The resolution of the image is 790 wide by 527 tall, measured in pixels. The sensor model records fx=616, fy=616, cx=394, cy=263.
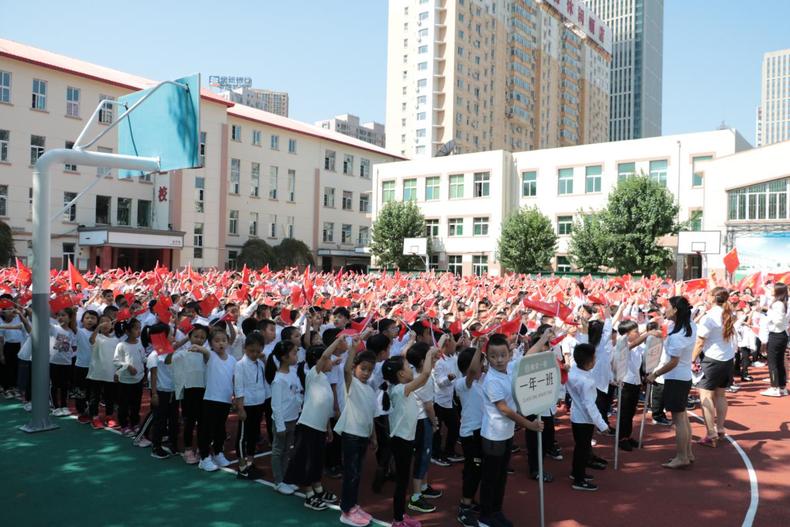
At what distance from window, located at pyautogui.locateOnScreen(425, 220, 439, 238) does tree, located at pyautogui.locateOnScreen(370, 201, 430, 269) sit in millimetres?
1591

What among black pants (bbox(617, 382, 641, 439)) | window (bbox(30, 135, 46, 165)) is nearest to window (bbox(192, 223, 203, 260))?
window (bbox(30, 135, 46, 165))

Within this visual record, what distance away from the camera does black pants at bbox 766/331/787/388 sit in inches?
414

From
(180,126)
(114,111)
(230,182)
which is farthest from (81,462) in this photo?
(230,182)

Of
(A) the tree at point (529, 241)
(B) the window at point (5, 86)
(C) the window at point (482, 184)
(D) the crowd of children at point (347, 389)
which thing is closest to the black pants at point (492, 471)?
(D) the crowd of children at point (347, 389)

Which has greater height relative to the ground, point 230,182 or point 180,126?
point 230,182

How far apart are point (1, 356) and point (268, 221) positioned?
41.3m

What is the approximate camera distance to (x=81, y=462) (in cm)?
678

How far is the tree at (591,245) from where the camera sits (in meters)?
36.8

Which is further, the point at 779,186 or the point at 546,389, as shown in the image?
the point at 779,186

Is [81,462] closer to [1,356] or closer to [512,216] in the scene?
[1,356]

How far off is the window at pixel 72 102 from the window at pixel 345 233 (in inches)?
987

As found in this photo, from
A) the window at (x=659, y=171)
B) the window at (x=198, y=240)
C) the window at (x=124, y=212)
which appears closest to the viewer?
the window at (x=124, y=212)

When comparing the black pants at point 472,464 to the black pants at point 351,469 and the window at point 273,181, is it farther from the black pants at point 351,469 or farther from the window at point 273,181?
the window at point 273,181

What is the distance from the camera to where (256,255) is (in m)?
45.6
